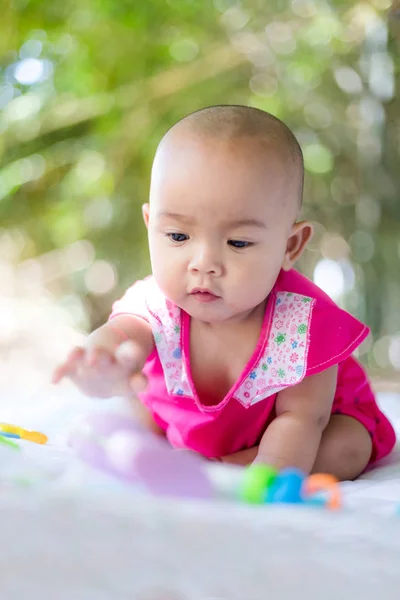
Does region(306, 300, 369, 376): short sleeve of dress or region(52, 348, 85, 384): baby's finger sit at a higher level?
region(306, 300, 369, 376): short sleeve of dress

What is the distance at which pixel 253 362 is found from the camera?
94cm

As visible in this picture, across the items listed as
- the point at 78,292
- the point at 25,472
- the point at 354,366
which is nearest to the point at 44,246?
the point at 78,292

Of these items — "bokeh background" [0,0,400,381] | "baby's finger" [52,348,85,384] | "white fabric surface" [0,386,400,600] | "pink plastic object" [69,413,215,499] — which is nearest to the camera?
"white fabric surface" [0,386,400,600]

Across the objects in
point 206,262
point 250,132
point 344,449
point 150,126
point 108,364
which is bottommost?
point 344,449

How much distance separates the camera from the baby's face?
0.84 m

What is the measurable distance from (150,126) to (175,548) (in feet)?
7.01

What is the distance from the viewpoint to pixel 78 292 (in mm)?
2562

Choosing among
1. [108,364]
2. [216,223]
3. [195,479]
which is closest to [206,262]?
[216,223]

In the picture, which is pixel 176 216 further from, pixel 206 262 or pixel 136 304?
pixel 136 304

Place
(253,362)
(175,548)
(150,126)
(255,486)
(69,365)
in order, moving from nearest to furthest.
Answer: (175,548)
(255,486)
(69,365)
(253,362)
(150,126)

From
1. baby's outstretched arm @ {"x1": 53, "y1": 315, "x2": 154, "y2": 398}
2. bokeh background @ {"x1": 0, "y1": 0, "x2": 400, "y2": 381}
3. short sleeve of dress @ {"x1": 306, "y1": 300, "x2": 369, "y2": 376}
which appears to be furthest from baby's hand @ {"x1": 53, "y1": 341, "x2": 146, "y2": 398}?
bokeh background @ {"x1": 0, "y1": 0, "x2": 400, "y2": 381}

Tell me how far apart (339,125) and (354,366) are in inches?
58.2

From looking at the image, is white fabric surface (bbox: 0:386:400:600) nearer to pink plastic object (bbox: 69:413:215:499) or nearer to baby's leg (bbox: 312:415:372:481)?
pink plastic object (bbox: 69:413:215:499)

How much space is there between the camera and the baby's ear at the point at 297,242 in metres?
0.96
